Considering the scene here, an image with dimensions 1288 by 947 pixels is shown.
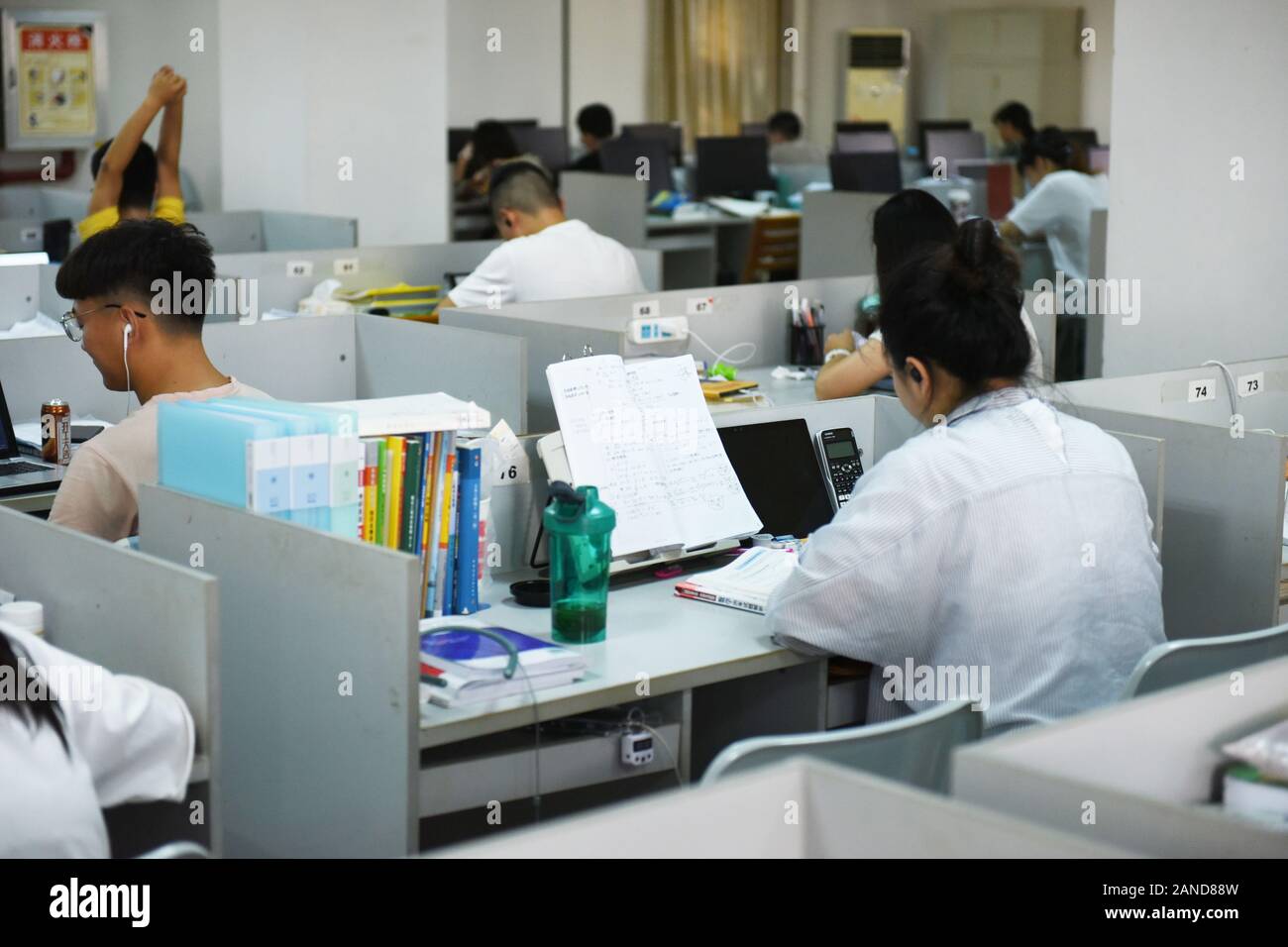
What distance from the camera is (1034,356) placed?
250 cm

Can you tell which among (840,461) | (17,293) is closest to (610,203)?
(17,293)

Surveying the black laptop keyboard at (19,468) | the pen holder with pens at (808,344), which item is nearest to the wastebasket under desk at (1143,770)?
the black laptop keyboard at (19,468)

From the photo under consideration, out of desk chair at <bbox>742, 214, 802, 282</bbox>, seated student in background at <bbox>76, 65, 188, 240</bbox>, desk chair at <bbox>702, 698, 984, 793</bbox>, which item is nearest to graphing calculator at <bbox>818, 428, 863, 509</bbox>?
desk chair at <bbox>702, 698, 984, 793</bbox>

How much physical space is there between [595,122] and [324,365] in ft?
20.0

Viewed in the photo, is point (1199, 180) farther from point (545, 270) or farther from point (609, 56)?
point (609, 56)

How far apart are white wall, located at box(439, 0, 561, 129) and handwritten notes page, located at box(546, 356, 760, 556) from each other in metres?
8.12

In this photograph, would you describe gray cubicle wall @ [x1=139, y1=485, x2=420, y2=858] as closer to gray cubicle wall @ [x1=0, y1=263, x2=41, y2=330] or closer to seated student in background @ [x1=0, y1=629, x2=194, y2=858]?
seated student in background @ [x1=0, y1=629, x2=194, y2=858]

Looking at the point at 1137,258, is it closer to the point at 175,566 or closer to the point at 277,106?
the point at 175,566

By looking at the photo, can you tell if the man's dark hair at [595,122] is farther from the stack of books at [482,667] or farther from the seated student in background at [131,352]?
the stack of books at [482,667]

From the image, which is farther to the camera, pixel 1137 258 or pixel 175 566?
pixel 1137 258

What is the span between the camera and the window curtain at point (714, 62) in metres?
11.9

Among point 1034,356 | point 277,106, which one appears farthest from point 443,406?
point 277,106

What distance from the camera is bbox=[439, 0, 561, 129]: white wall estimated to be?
10766 mm

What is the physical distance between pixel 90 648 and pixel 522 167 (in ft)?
10.7
